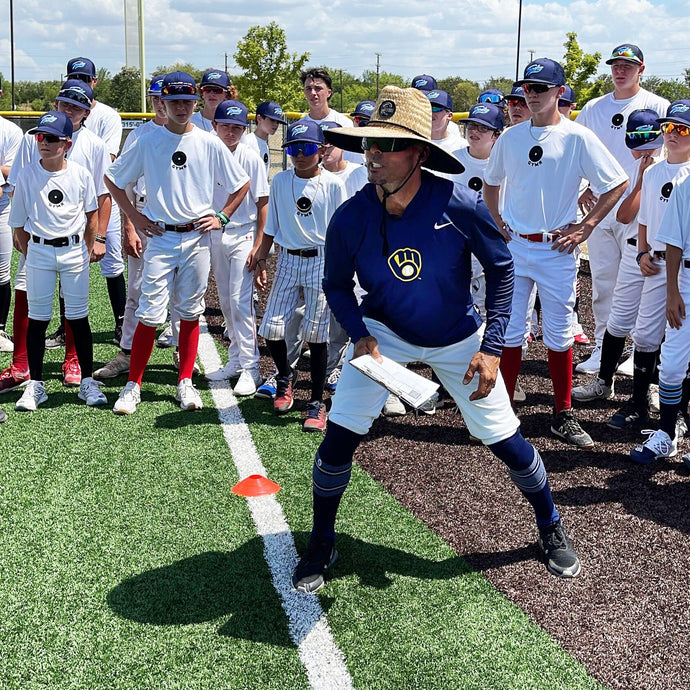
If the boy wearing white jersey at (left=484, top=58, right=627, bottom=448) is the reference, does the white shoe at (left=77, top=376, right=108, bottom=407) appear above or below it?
below

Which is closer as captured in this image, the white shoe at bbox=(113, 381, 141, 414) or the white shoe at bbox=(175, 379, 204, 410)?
the white shoe at bbox=(113, 381, 141, 414)

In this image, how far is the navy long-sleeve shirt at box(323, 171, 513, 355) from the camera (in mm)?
3605

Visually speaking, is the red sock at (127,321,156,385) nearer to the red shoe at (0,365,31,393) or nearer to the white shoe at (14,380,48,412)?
the white shoe at (14,380,48,412)

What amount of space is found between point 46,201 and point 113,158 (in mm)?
1993

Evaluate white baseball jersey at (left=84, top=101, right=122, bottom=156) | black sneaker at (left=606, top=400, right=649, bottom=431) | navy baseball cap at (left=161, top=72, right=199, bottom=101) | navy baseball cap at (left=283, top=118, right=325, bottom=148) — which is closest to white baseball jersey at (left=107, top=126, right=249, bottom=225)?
navy baseball cap at (left=161, top=72, right=199, bottom=101)

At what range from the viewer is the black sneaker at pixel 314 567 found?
3.93 metres

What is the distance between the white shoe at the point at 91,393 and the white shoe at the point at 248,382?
1.12m

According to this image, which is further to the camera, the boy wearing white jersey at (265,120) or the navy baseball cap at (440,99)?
the boy wearing white jersey at (265,120)

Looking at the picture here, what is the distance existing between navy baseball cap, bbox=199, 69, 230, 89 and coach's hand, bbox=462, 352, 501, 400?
5386 millimetres

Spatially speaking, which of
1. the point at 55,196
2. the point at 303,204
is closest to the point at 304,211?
the point at 303,204

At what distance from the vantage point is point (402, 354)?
12.9ft

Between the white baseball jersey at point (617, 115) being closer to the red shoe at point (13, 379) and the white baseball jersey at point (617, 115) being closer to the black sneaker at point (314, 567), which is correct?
the black sneaker at point (314, 567)

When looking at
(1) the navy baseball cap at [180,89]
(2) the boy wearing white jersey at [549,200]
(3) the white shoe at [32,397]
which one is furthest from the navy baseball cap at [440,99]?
(3) the white shoe at [32,397]

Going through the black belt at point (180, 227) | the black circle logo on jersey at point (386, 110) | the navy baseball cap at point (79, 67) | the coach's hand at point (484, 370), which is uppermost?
the navy baseball cap at point (79, 67)
